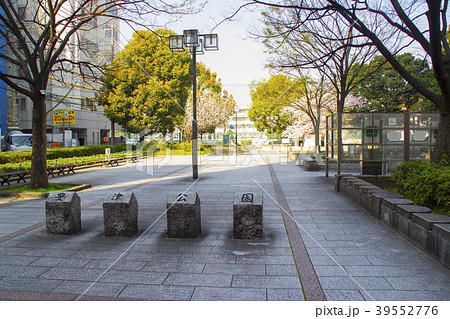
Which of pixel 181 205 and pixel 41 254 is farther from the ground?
pixel 181 205

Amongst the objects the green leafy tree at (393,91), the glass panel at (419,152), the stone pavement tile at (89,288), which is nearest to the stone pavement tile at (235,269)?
the stone pavement tile at (89,288)

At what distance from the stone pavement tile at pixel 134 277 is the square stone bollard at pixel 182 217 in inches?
58.9

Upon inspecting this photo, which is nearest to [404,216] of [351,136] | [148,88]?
[351,136]

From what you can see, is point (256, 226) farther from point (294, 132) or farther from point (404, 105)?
point (294, 132)

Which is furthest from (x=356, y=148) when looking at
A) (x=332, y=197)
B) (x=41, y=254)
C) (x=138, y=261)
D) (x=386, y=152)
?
(x=41, y=254)

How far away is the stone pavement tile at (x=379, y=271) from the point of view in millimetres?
4129

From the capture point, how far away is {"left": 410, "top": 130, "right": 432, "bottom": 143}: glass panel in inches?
423

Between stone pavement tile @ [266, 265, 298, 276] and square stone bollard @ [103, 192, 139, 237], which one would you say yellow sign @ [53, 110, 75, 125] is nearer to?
square stone bollard @ [103, 192, 139, 237]

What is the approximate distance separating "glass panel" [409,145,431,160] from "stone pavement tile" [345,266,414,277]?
25.0ft

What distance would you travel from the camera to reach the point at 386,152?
10930mm

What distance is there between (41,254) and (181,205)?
7.16ft

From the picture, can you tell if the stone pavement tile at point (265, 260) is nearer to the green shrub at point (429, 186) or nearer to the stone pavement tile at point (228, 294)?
the stone pavement tile at point (228, 294)

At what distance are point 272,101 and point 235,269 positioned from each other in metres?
25.9

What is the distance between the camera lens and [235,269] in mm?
4352
